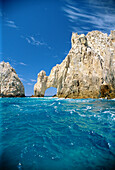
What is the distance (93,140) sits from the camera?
4.90 meters

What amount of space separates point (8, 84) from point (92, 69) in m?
62.6

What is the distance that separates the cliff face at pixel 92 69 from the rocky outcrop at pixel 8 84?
133ft

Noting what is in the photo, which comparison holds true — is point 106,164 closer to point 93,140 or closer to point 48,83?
point 93,140

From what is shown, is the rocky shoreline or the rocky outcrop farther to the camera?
the rocky outcrop

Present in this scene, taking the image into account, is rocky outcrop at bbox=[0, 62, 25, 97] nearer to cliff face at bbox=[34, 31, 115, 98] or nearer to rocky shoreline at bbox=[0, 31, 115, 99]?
rocky shoreline at bbox=[0, 31, 115, 99]

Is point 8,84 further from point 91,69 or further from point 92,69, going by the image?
point 92,69

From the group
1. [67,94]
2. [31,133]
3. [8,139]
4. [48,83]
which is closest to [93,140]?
[31,133]

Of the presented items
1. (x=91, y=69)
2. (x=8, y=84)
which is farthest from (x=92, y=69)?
(x=8, y=84)

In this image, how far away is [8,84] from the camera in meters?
75.1

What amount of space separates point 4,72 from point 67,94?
196ft

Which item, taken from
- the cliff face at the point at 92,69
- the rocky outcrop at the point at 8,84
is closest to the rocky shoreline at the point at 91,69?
the cliff face at the point at 92,69

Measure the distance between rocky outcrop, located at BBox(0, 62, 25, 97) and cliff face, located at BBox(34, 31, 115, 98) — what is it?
40.7 metres

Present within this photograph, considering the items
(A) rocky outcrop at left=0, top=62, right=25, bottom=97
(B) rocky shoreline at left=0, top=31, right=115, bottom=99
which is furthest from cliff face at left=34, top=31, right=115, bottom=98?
(A) rocky outcrop at left=0, top=62, right=25, bottom=97

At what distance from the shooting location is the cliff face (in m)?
42.2
